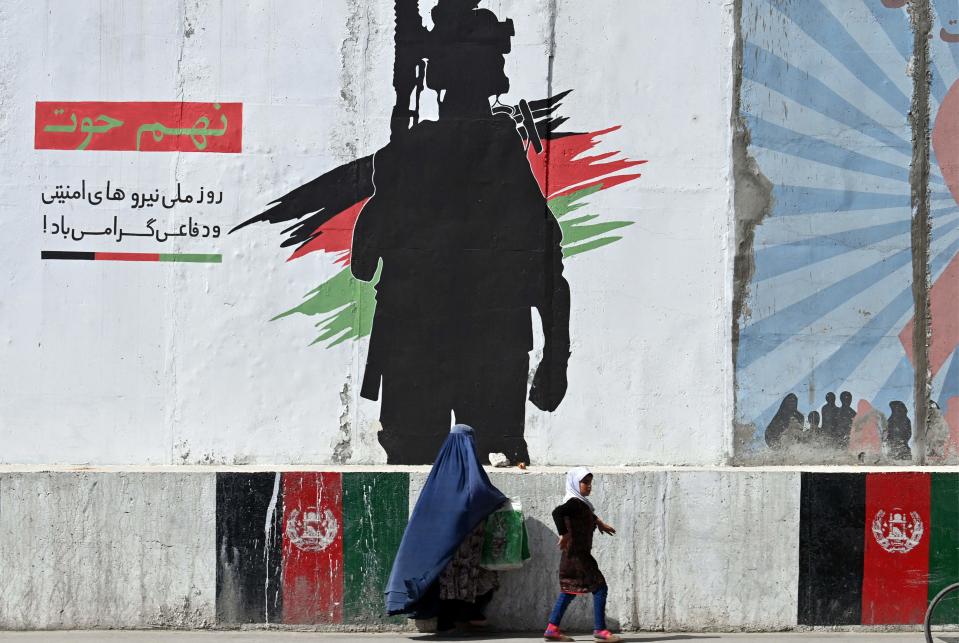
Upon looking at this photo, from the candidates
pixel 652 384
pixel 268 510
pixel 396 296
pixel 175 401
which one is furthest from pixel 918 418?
pixel 175 401

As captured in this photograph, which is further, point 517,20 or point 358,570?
point 517,20

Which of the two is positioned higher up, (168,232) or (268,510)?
(168,232)

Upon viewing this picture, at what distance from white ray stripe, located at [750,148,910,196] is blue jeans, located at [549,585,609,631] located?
3.25 m

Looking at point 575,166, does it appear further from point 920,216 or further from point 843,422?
point 843,422

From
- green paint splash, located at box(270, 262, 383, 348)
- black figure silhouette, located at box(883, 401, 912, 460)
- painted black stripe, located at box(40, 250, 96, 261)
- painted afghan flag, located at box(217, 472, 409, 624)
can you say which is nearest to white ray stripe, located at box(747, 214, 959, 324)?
black figure silhouette, located at box(883, 401, 912, 460)

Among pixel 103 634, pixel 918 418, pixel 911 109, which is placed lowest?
pixel 103 634

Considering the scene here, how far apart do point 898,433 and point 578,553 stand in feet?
8.84

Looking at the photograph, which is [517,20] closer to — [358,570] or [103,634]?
[358,570]

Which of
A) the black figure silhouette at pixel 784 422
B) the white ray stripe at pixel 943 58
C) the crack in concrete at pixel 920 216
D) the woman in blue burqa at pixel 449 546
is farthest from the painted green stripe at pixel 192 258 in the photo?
the white ray stripe at pixel 943 58

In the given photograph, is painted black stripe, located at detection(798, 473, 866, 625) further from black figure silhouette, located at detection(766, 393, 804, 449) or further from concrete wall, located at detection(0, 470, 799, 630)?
black figure silhouette, located at detection(766, 393, 804, 449)

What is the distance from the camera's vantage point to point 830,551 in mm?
7316

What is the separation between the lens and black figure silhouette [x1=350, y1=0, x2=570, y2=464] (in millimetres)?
7762

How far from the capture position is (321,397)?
7754 millimetres

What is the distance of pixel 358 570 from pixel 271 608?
64 centimetres
